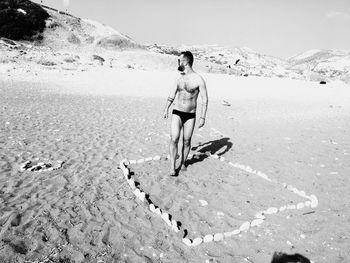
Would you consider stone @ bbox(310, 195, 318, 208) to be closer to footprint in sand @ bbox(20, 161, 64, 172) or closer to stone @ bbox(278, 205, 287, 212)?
stone @ bbox(278, 205, 287, 212)

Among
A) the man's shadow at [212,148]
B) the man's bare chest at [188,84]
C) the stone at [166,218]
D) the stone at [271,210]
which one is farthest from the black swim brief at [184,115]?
the stone at [271,210]

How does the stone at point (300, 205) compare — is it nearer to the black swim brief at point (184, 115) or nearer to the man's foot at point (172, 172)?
the man's foot at point (172, 172)

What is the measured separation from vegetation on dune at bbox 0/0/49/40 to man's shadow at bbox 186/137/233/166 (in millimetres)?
40983

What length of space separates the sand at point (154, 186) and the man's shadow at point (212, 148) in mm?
35

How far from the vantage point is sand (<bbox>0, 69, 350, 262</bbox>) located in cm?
459

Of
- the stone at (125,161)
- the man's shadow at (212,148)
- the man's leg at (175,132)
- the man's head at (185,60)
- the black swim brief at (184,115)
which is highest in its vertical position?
the man's head at (185,60)

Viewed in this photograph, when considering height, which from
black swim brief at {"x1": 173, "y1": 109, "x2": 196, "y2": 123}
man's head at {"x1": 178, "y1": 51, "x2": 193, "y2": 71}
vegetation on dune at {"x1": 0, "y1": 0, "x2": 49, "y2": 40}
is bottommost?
black swim brief at {"x1": 173, "y1": 109, "x2": 196, "y2": 123}

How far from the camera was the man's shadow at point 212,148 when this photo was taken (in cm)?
863

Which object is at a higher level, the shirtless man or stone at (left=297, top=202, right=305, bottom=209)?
the shirtless man

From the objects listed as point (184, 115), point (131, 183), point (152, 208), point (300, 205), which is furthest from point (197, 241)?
point (184, 115)

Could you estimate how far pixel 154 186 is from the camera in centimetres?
663

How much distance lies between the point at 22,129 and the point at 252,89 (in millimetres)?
18753

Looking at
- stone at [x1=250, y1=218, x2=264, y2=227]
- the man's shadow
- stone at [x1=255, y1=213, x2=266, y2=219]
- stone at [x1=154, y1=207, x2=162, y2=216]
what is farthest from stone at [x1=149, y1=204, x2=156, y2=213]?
the man's shadow

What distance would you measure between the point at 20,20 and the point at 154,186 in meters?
47.5
